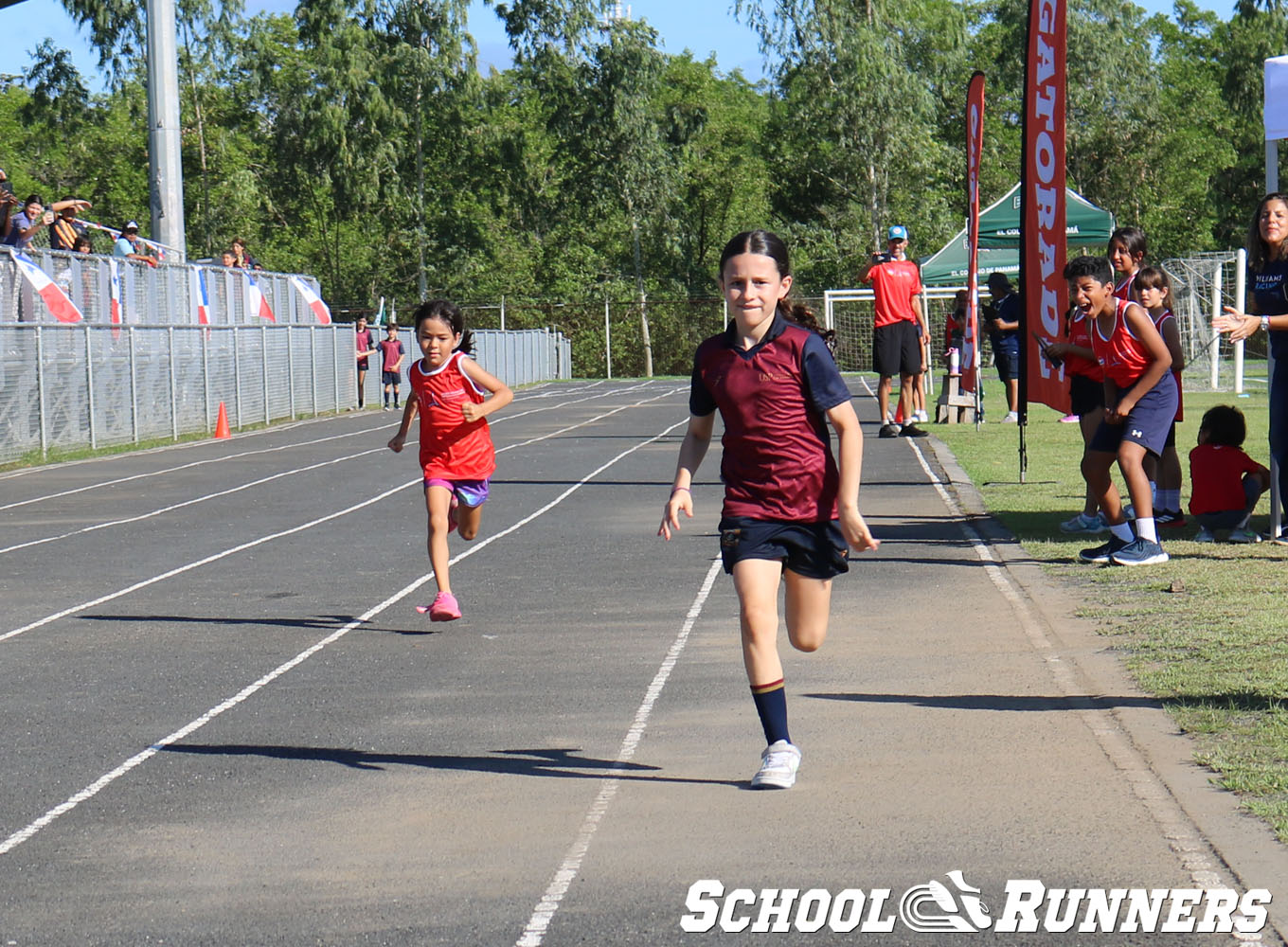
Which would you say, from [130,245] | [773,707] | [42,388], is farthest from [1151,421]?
[130,245]

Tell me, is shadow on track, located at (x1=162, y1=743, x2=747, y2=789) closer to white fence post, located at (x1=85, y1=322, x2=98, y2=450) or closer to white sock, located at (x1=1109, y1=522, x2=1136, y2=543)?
white sock, located at (x1=1109, y1=522, x2=1136, y2=543)

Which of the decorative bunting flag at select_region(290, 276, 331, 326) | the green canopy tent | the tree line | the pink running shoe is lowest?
the pink running shoe

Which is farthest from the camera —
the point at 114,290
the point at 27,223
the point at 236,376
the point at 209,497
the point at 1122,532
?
the point at 236,376

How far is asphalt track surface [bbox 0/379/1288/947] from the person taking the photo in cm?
438

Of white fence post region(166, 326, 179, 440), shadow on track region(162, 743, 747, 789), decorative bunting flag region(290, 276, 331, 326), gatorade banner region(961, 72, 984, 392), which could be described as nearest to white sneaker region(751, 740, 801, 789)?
shadow on track region(162, 743, 747, 789)

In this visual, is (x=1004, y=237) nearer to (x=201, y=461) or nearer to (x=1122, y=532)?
(x=201, y=461)

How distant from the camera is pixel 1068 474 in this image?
1524cm

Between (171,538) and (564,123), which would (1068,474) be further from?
(564,123)

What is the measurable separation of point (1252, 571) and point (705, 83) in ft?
245

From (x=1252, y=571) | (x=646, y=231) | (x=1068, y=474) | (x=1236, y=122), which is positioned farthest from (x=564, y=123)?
(x=1252, y=571)

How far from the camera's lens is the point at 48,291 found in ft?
72.8

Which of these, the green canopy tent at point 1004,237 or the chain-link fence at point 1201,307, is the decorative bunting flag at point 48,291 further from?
the chain-link fence at point 1201,307

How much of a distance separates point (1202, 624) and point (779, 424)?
3292mm

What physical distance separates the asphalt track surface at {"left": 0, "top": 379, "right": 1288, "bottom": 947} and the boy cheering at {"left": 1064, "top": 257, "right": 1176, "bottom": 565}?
664 mm
